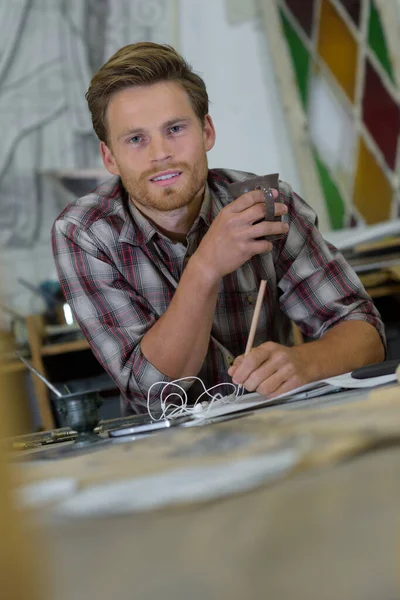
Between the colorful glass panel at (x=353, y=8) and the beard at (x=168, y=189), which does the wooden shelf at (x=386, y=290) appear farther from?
the beard at (x=168, y=189)

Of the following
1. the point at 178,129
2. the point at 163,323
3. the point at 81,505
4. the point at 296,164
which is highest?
the point at 296,164

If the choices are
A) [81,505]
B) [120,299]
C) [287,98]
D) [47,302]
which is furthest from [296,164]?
[81,505]

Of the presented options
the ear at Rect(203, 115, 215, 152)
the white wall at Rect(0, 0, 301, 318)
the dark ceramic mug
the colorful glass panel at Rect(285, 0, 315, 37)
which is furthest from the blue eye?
the colorful glass panel at Rect(285, 0, 315, 37)

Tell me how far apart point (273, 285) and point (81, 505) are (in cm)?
114

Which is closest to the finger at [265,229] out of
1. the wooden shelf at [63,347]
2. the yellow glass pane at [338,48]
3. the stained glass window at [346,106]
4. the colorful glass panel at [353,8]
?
the wooden shelf at [63,347]

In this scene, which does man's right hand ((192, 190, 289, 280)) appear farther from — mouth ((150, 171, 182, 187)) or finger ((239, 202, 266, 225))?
mouth ((150, 171, 182, 187))

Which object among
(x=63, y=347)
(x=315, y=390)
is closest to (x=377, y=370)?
(x=315, y=390)

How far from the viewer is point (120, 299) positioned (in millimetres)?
1321

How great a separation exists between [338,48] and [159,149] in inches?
69.6

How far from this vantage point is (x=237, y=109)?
2.88 m

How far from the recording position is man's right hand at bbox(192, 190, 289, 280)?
1111mm

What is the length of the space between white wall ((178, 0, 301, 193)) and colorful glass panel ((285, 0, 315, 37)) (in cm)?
16

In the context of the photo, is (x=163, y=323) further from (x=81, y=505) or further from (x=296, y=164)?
(x=296, y=164)

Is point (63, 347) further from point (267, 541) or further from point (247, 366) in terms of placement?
point (267, 541)
